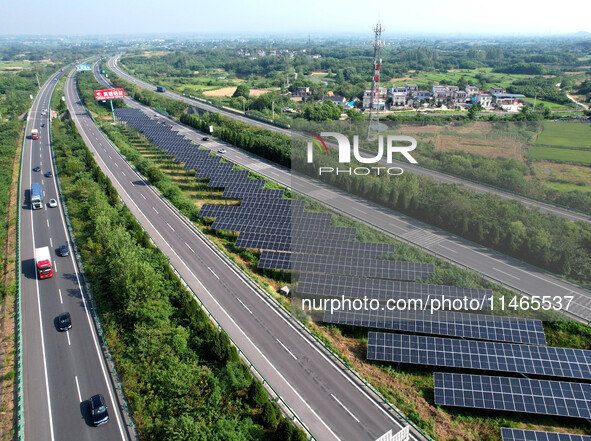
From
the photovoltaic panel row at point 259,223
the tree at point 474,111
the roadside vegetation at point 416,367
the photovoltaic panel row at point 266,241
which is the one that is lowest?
the roadside vegetation at point 416,367

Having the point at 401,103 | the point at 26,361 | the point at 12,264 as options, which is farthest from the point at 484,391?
the point at 401,103

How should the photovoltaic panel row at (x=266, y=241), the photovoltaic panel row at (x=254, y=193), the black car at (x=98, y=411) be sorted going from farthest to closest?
the photovoltaic panel row at (x=254, y=193), the photovoltaic panel row at (x=266, y=241), the black car at (x=98, y=411)

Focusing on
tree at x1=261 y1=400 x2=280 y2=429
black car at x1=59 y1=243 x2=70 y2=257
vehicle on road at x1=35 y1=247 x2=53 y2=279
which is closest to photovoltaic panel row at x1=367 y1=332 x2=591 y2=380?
tree at x1=261 y1=400 x2=280 y2=429

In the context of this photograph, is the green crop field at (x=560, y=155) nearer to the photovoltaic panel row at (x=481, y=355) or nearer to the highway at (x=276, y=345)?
the photovoltaic panel row at (x=481, y=355)

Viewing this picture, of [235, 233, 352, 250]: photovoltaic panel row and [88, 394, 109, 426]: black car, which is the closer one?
[88, 394, 109, 426]: black car

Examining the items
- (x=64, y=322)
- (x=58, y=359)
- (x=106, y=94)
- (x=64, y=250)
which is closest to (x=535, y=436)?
(x=58, y=359)

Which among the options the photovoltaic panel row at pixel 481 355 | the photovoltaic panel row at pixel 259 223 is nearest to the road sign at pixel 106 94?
the photovoltaic panel row at pixel 259 223

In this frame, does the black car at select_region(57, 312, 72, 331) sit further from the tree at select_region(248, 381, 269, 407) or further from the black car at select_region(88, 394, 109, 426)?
the tree at select_region(248, 381, 269, 407)

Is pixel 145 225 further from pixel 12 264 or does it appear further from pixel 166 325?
pixel 166 325
